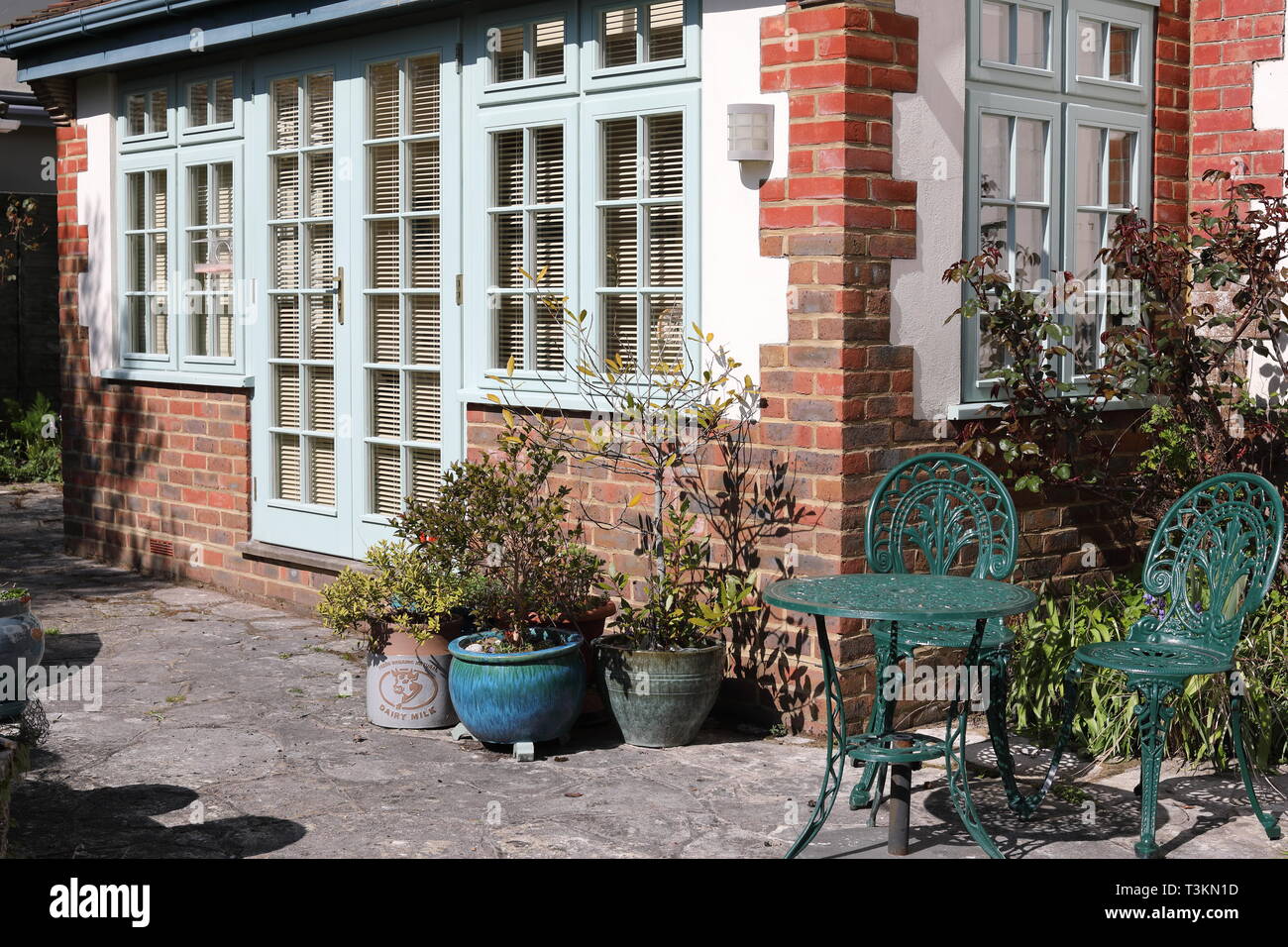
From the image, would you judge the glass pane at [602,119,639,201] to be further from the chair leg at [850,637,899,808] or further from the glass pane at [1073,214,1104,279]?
the chair leg at [850,637,899,808]

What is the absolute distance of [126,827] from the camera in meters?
4.96

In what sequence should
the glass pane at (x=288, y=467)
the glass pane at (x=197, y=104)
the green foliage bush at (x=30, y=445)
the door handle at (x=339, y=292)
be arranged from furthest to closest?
the green foliage bush at (x=30, y=445)
the glass pane at (x=197, y=104)
the glass pane at (x=288, y=467)
the door handle at (x=339, y=292)

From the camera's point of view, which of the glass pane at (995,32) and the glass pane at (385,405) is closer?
the glass pane at (995,32)

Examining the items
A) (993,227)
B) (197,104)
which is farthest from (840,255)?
(197,104)

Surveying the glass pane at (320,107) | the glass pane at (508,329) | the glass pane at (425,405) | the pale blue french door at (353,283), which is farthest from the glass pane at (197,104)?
the glass pane at (508,329)

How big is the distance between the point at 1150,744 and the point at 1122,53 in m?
3.56

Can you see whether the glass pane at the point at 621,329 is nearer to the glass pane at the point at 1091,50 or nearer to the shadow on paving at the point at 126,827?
the glass pane at the point at 1091,50

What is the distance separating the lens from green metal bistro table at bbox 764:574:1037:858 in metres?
4.38

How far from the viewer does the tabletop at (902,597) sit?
171 inches

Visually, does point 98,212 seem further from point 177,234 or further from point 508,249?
point 508,249

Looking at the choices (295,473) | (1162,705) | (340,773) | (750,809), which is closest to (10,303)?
(295,473)

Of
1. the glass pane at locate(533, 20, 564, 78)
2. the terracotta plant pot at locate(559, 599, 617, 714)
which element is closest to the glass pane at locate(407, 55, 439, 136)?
the glass pane at locate(533, 20, 564, 78)

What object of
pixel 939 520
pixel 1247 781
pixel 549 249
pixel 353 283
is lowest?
pixel 1247 781

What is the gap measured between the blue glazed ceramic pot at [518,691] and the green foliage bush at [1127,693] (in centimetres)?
174
